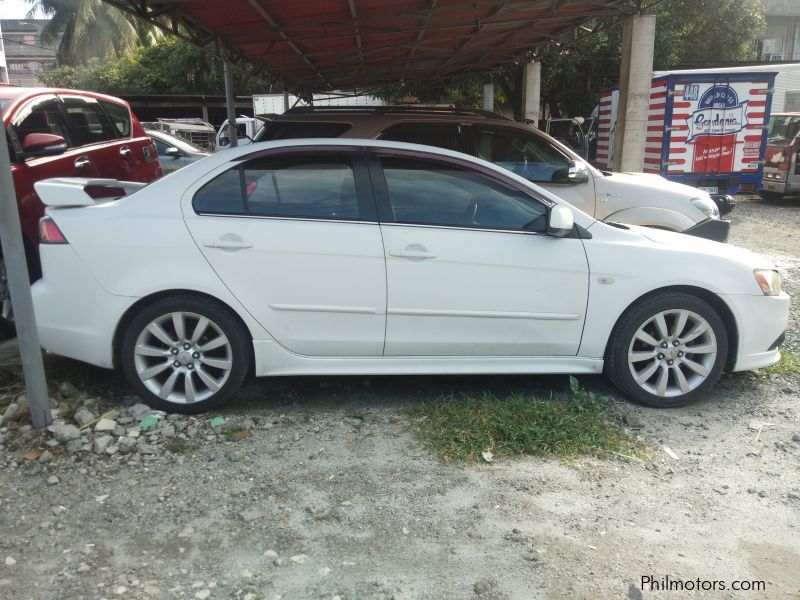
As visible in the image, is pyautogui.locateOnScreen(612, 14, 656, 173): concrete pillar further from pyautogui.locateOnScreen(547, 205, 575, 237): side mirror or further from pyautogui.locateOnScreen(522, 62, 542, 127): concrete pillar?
pyautogui.locateOnScreen(547, 205, 575, 237): side mirror

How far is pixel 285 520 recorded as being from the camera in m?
2.98

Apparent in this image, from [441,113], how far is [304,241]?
3.63 m

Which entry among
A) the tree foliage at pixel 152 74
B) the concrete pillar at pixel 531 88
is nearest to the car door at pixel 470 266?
the concrete pillar at pixel 531 88

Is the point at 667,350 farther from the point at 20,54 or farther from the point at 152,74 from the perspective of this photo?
the point at 20,54

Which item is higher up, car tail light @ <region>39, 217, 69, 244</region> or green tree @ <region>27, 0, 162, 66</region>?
green tree @ <region>27, 0, 162, 66</region>

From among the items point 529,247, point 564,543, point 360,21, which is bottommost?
point 564,543

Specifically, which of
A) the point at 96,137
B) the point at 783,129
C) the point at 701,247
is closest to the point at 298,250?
the point at 701,247

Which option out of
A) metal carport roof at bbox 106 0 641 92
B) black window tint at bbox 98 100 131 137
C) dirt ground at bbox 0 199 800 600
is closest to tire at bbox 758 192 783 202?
metal carport roof at bbox 106 0 641 92

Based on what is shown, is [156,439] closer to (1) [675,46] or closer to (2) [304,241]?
(2) [304,241]

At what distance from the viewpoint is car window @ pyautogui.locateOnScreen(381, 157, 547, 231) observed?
402 centimetres

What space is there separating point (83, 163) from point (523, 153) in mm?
4134

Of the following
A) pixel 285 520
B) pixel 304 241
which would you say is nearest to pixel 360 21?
pixel 304 241

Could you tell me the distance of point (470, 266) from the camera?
3.92m

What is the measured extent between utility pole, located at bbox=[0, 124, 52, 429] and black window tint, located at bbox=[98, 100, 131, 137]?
365 cm
